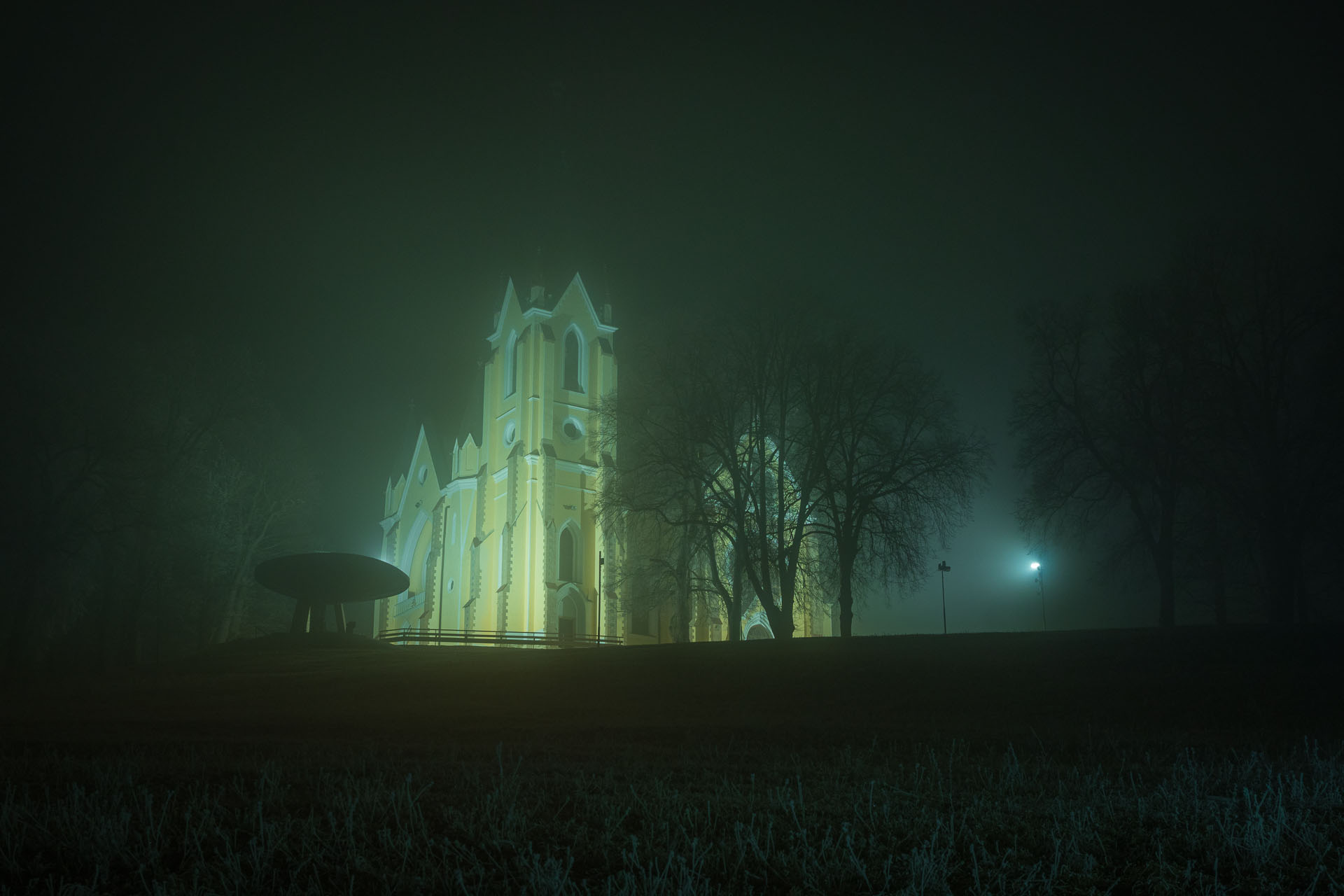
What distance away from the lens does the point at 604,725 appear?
1405cm

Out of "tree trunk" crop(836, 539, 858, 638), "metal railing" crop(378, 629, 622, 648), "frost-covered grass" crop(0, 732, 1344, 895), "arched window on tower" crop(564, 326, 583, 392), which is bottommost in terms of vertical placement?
"frost-covered grass" crop(0, 732, 1344, 895)

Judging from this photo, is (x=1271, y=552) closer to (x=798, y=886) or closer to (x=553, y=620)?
(x=798, y=886)

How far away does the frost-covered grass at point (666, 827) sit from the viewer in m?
4.95

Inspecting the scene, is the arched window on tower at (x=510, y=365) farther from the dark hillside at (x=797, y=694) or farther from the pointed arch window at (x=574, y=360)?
the dark hillside at (x=797, y=694)

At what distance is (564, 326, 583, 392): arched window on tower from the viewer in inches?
2384

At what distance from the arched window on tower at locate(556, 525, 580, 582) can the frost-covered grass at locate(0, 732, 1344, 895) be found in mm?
46454

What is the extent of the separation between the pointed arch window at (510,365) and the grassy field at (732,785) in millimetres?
43028

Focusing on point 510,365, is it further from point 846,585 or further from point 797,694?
point 797,694

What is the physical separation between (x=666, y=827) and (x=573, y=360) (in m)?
56.4

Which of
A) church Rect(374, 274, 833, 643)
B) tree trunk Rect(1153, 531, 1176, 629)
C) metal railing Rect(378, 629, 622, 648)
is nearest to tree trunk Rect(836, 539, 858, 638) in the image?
tree trunk Rect(1153, 531, 1176, 629)

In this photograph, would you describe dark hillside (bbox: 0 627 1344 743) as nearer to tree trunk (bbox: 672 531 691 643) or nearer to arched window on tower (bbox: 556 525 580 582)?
tree trunk (bbox: 672 531 691 643)

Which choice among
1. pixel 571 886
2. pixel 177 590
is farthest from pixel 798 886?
pixel 177 590

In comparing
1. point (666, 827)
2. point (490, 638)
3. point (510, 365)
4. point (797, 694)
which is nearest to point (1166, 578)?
point (797, 694)

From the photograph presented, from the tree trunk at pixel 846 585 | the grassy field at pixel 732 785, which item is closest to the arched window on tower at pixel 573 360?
the tree trunk at pixel 846 585
